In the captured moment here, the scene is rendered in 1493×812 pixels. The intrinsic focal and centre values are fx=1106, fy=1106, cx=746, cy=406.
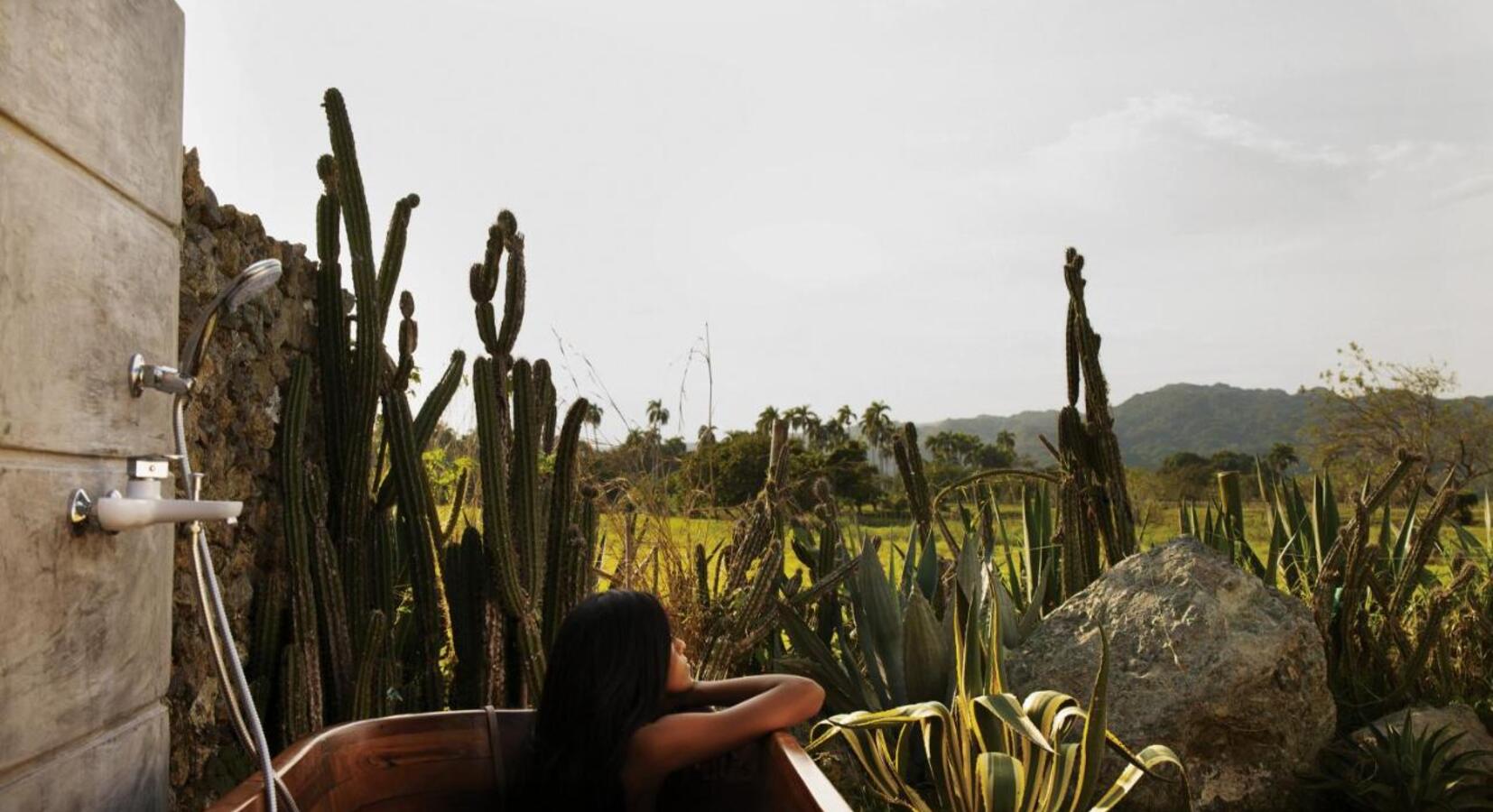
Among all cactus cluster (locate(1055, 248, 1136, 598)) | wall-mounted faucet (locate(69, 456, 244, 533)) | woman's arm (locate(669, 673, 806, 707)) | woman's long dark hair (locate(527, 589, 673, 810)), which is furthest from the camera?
cactus cluster (locate(1055, 248, 1136, 598))

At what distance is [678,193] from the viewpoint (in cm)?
683

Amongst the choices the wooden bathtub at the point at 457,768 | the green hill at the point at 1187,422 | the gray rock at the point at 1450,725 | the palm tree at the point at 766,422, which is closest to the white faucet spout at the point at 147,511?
the wooden bathtub at the point at 457,768

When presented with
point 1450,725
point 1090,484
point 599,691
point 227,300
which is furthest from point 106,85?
point 1450,725

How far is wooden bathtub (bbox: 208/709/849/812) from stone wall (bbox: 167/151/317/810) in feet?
2.59

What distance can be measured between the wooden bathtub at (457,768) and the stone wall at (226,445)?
79 centimetres

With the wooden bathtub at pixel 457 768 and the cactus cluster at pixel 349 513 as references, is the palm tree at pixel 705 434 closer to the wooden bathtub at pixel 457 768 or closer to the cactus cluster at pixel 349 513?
the cactus cluster at pixel 349 513

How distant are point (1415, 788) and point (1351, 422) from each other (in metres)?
22.6

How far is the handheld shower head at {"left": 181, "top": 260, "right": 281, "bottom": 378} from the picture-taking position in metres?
1.85

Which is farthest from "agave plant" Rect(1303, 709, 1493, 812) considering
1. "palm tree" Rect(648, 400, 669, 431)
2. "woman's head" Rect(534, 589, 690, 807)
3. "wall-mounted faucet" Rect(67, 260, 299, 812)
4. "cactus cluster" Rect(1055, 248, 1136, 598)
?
"wall-mounted faucet" Rect(67, 260, 299, 812)

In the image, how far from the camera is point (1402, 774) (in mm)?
3434

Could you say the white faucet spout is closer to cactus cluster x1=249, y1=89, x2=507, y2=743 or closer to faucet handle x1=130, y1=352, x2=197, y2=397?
faucet handle x1=130, y1=352, x2=197, y2=397

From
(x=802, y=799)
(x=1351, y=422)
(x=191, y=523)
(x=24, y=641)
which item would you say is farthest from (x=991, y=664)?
(x=1351, y=422)

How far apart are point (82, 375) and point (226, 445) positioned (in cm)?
136

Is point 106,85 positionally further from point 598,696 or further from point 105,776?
point 598,696
